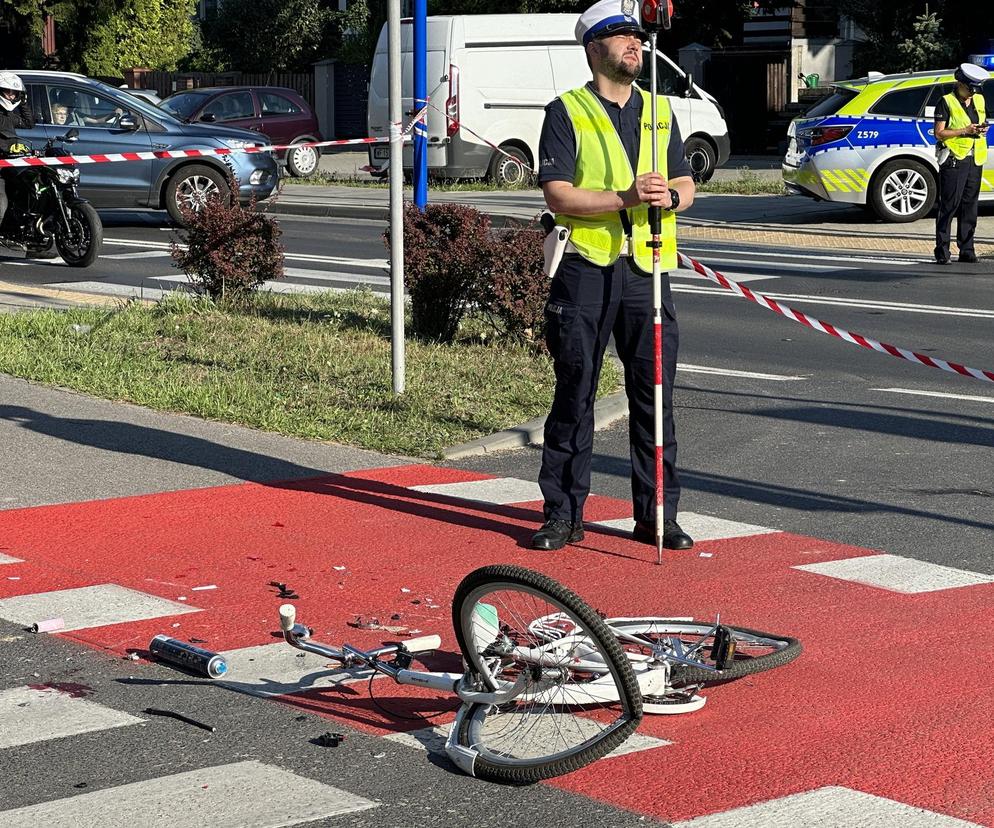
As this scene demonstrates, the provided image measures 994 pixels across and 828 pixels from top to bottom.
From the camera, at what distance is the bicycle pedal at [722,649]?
478 centimetres

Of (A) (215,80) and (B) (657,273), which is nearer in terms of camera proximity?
(B) (657,273)

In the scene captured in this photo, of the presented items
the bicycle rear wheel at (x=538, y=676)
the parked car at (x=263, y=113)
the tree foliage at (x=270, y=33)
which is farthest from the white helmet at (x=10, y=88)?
the tree foliage at (x=270, y=33)

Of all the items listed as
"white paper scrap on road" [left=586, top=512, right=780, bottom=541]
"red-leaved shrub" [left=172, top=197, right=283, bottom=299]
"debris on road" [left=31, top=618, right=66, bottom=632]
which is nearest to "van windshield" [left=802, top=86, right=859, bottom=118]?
"red-leaved shrub" [left=172, top=197, right=283, bottom=299]

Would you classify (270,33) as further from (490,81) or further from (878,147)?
(878,147)

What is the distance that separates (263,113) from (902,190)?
46.4ft

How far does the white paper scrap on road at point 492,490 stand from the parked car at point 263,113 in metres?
22.6

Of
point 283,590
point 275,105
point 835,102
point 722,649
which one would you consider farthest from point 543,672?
point 275,105

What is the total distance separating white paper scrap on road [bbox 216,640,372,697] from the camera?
16.5 feet

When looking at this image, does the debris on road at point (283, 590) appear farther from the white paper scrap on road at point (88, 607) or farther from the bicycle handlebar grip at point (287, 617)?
the bicycle handlebar grip at point (287, 617)

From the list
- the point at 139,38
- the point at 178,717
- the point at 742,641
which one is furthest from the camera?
the point at 139,38

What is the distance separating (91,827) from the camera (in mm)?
3955

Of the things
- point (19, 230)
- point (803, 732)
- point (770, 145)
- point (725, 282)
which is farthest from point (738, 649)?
point (770, 145)

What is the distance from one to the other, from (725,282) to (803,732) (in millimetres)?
4634

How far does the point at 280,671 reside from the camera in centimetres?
520
